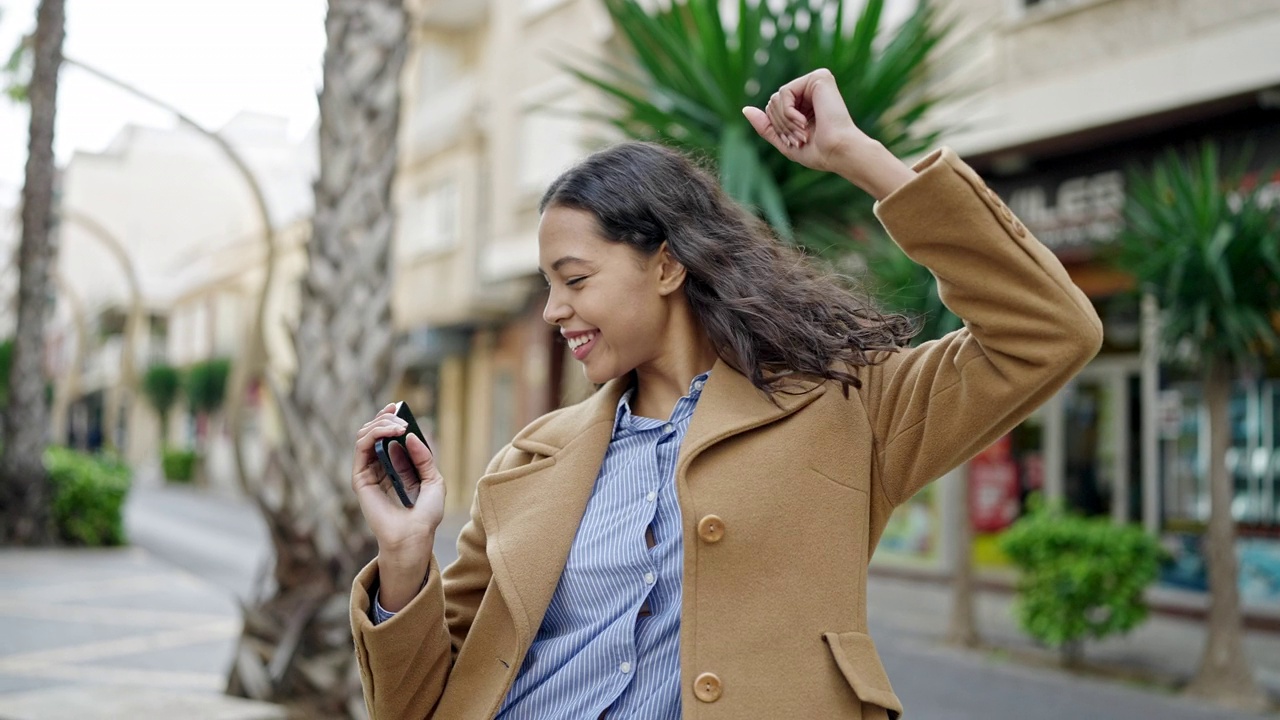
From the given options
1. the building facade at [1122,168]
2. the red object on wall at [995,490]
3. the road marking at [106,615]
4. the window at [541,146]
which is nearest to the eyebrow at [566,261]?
the road marking at [106,615]

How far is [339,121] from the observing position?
5465 mm

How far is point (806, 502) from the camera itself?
1.85m

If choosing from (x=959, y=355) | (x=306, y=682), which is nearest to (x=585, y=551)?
(x=959, y=355)

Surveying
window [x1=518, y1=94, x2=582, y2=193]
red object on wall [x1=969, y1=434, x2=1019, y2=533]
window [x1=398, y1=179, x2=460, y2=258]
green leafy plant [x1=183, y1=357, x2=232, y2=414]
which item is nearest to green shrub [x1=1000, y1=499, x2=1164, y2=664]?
red object on wall [x1=969, y1=434, x2=1019, y2=533]

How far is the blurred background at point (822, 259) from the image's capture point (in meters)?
5.30

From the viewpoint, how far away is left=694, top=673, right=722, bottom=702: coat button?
177 cm

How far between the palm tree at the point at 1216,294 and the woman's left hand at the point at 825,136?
6.35 metres

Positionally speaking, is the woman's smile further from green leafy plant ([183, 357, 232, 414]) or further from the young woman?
green leafy plant ([183, 357, 232, 414])

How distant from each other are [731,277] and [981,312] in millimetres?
455

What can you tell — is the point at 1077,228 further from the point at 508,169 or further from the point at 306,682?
the point at 508,169

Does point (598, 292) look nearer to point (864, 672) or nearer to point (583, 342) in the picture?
point (583, 342)

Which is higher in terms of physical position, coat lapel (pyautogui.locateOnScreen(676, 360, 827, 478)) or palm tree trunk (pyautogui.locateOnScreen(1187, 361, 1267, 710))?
coat lapel (pyautogui.locateOnScreen(676, 360, 827, 478))

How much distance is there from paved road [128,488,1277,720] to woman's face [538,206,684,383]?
20.1ft

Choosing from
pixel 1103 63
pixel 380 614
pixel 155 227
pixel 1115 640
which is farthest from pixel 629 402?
pixel 155 227
